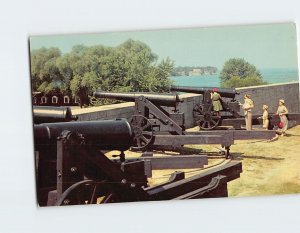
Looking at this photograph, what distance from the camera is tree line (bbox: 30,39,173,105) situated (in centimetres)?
469

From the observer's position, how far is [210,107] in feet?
16.1

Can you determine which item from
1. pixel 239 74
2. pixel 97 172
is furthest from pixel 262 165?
pixel 97 172

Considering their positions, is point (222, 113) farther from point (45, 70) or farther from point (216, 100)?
point (45, 70)

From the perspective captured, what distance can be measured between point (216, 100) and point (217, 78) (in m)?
0.19

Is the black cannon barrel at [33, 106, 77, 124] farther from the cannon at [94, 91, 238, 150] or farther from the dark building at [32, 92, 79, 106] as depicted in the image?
the cannon at [94, 91, 238, 150]

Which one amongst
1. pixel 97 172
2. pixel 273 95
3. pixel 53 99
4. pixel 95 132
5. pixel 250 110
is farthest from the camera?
pixel 250 110

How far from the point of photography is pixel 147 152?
190 inches

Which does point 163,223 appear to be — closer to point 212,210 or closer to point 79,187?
point 212,210

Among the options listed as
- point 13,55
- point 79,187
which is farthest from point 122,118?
point 13,55

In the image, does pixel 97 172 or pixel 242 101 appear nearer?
pixel 97 172

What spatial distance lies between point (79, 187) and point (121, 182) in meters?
0.31

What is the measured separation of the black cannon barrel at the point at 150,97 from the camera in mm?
4781

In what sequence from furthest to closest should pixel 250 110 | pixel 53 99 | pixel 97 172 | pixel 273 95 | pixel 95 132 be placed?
1. pixel 250 110
2. pixel 273 95
3. pixel 53 99
4. pixel 95 132
5. pixel 97 172

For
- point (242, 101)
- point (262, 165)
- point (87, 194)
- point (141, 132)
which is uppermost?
point (242, 101)
